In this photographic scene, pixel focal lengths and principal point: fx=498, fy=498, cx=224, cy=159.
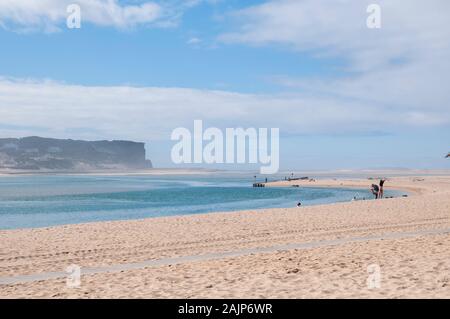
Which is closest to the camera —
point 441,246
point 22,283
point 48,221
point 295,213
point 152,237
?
point 22,283

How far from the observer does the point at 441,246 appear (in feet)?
48.1

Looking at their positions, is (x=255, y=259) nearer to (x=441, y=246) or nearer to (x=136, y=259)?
(x=136, y=259)

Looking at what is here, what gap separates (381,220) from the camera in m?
23.8

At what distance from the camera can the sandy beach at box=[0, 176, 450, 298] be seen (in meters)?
10.0

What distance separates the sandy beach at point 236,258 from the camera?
33.0 feet

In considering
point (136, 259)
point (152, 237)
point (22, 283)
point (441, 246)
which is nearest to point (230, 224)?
point (152, 237)

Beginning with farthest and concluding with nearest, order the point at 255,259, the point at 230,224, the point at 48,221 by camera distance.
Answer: the point at 48,221
the point at 230,224
the point at 255,259

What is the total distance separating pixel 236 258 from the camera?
1405 cm

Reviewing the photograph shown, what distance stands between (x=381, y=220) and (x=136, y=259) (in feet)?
44.7

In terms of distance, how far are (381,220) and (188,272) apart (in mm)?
14368
